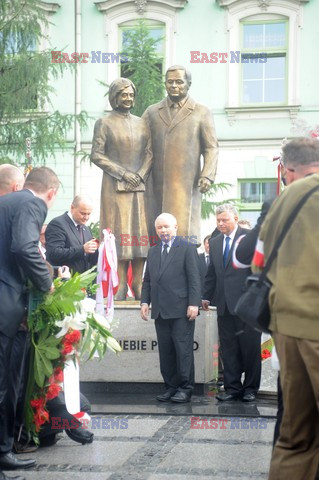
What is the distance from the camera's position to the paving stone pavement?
20.1 feet

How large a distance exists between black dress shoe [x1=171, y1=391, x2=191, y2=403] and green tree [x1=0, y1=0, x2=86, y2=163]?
10.3 meters

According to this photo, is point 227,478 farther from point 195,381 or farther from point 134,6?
point 134,6

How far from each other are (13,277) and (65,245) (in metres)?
3.56

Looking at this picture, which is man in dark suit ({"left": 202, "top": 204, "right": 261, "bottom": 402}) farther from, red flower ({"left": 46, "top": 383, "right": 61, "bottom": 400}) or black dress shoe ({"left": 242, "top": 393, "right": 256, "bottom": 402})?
red flower ({"left": 46, "top": 383, "right": 61, "bottom": 400})

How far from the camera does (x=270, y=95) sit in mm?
25391

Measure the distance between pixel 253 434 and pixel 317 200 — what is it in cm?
354

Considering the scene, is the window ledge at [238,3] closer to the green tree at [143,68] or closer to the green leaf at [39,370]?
the green tree at [143,68]

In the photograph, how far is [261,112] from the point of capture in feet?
82.8

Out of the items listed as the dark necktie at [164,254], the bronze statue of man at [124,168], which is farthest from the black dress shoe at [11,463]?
the bronze statue of man at [124,168]

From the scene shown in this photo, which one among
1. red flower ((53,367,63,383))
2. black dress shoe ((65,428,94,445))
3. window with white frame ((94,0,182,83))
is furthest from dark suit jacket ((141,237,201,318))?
window with white frame ((94,0,182,83))

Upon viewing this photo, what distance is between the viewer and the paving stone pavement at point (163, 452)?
613 cm

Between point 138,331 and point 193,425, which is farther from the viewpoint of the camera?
point 138,331

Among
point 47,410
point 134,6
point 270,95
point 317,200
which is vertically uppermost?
point 134,6

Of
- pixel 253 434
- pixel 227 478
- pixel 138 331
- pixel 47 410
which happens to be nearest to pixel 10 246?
pixel 47 410
